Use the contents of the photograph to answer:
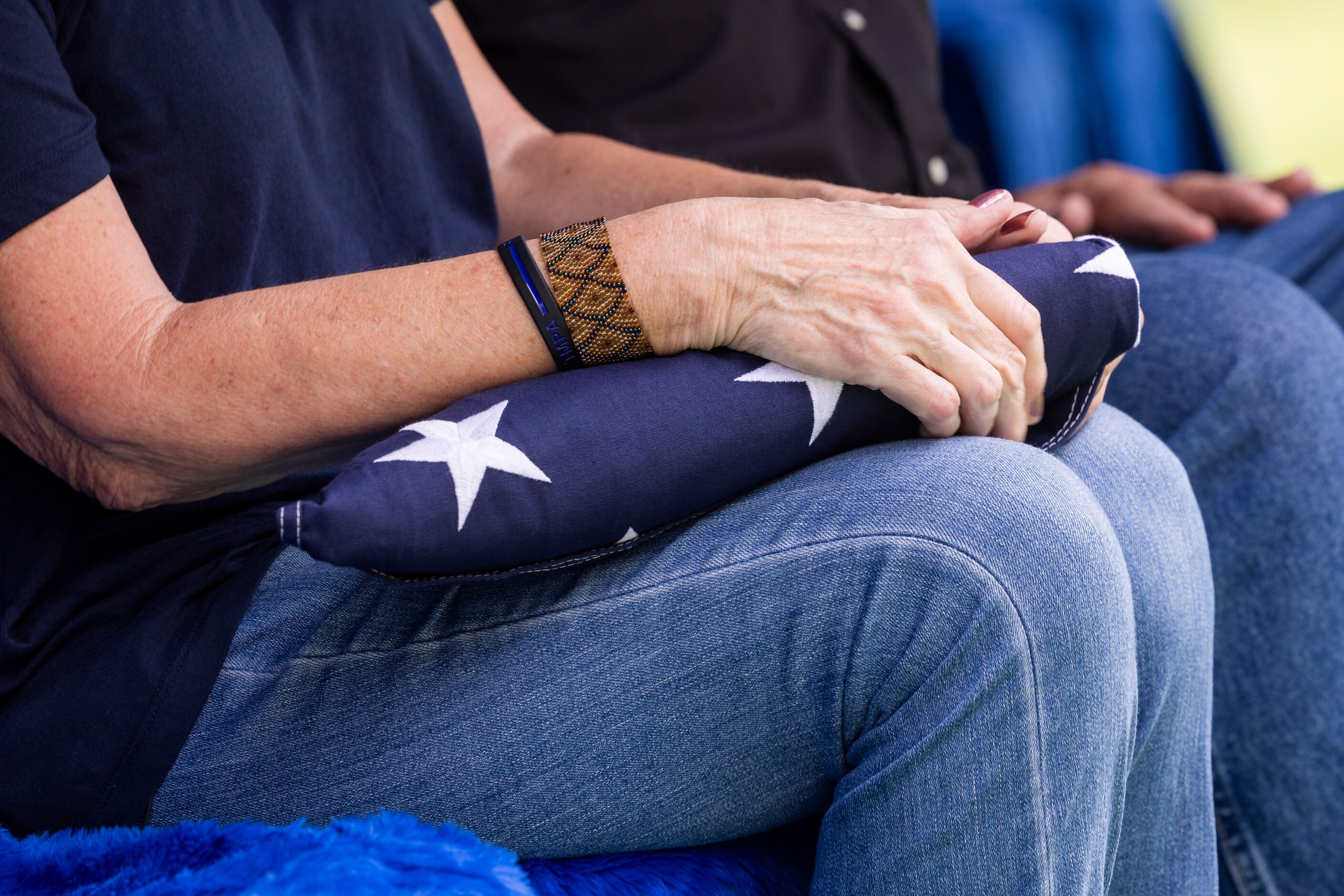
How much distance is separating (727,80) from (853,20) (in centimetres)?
21

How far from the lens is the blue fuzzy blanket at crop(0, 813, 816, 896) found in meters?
0.53

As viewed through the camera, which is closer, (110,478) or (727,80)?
(110,478)

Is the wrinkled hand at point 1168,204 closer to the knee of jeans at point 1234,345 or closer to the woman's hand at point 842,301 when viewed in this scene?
the knee of jeans at point 1234,345

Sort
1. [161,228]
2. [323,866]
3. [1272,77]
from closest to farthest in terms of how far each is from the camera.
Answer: [323,866] < [161,228] < [1272,77]

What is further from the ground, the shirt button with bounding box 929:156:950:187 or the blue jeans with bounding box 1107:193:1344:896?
the shirt button with bounding box 929:156:950:187

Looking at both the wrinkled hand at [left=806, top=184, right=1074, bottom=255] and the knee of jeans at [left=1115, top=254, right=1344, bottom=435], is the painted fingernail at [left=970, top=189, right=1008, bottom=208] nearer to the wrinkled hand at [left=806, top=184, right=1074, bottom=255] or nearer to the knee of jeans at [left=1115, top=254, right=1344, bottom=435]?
the wrinkled hand at [left=806, top=184, right=1074, bottom=255]

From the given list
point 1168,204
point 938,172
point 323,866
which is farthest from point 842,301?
point 1168,204

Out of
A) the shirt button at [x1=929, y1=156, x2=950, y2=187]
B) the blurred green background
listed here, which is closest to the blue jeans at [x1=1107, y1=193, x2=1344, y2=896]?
the shirt button at [x1=929, y1=156, x2=950, y2=187]

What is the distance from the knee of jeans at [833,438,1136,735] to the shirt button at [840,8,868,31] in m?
0.91

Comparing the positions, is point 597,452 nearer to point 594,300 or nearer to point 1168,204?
point 594,300

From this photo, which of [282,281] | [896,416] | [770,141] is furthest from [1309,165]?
[282,281]

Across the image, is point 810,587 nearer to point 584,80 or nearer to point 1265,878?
point 1265,878

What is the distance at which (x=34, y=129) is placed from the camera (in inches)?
24.3

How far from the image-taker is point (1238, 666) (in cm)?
106
